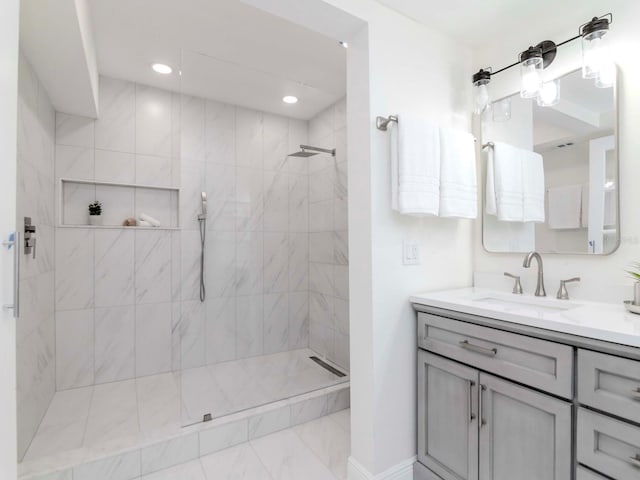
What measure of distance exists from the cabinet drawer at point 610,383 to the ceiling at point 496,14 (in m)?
1.52

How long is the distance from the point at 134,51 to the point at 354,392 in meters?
2.62

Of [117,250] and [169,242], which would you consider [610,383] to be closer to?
[169,242]

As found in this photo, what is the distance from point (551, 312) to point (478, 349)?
1.15ft

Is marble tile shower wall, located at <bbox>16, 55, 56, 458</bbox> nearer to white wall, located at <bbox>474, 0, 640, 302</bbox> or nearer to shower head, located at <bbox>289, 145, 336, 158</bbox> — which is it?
shower head, located at <bbox>289, 145, 336, 158</bbox>

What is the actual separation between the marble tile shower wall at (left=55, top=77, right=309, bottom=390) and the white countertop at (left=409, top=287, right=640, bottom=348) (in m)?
1.71

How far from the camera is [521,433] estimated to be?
1162mm

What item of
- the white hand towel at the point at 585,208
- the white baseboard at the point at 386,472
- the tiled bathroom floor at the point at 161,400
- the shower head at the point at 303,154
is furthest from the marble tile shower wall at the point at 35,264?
the white hand towel at the point at 585,208

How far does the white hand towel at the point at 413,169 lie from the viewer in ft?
4.87

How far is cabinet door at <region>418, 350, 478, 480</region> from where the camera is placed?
1.32 m

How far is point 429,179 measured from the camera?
153cm

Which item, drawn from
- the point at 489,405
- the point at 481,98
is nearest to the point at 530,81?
the point at 481,98

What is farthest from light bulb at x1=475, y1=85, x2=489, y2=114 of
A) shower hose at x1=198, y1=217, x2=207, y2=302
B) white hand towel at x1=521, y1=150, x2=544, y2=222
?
shower hose at x1=198, y1=217, x2=207, y2=302

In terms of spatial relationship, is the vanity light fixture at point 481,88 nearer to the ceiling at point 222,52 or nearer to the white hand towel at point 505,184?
the white hand towel at point 505,184

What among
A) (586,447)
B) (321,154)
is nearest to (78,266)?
(321,154)
